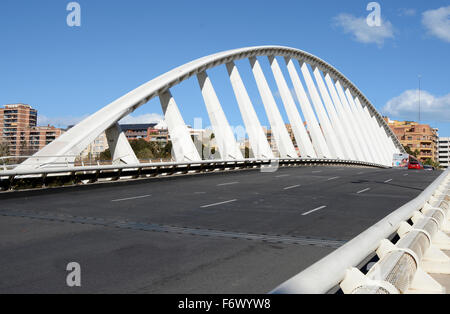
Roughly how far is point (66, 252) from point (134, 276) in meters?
1.76

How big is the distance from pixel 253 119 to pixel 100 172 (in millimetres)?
16079

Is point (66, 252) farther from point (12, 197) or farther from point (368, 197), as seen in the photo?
point (368, 197)

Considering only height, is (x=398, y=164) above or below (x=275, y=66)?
below

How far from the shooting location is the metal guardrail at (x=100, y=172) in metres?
16.3

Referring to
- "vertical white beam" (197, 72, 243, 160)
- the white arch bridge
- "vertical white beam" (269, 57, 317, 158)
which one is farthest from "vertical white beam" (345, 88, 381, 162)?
"vertical white beam" (197, 72, 243, 160)

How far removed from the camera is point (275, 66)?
4384cm

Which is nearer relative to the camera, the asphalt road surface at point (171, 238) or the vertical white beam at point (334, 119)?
the asphalt road surface at point (171, 238)

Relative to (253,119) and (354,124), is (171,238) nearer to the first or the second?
(253,119)

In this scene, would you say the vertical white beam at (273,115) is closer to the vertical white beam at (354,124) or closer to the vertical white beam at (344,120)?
the vertical white beam at (344,120)

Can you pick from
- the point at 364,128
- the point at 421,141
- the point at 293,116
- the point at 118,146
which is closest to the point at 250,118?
the point at 293,116

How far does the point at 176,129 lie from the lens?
82.1 feet

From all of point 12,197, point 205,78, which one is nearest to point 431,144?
point 205,78

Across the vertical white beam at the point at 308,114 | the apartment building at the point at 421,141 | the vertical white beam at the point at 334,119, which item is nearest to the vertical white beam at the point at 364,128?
the vertical white beam at the point at 334,119

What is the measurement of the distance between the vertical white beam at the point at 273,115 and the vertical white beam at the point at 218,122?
8190mm
